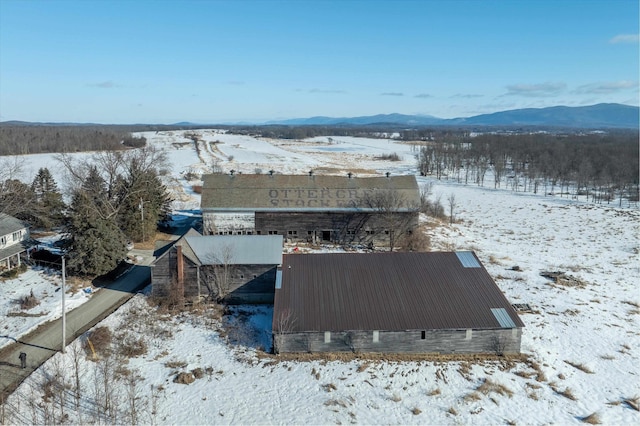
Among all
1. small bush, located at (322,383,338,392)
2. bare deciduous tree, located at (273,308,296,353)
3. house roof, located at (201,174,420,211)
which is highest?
house roof, located at (201,174,420,211)

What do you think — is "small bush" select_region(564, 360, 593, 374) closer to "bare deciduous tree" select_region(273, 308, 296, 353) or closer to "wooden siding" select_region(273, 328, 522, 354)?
"wooden siding" select_region(273, 328, 522, 354)

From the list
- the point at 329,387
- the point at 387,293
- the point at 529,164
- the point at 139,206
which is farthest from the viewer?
the point at 529,164

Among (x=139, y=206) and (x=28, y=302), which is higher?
(x=139, y=206)

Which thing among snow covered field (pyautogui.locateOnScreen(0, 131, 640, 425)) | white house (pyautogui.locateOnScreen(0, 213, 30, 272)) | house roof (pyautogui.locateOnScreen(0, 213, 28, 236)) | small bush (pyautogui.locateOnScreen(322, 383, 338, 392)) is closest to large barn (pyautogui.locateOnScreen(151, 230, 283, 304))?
snow covered field (pyautogui.locateOnScreen(0, 131, 640, 425))

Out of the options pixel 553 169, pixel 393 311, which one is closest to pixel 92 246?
pixel 393 311

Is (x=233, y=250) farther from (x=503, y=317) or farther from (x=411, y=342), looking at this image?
(x=503, y=317)

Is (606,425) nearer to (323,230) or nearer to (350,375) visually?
(350,375)

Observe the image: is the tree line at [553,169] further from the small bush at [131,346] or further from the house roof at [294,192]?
the small bush at [131,346]
